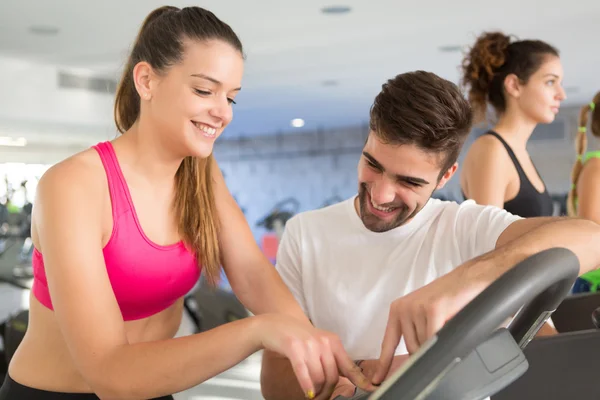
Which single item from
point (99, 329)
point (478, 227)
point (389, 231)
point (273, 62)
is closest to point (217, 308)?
point (389, 231)

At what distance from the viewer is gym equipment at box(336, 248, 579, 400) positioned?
21.6 inches

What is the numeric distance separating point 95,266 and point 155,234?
21cm

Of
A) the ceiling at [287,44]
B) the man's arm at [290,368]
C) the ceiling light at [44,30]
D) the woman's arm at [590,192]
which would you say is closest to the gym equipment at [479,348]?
the man's arm at [290,368]

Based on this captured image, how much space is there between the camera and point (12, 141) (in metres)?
8.52

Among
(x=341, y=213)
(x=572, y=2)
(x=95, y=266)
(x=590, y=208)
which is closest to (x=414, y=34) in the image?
(x=572, y=2)

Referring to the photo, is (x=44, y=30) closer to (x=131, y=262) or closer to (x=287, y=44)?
(x=287, y=44)

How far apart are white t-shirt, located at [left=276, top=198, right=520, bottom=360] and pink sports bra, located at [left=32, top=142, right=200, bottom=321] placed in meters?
0.31

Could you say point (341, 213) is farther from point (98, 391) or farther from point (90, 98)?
point (90, 98)

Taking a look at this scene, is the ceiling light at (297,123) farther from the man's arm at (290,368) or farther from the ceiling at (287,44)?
the man's arm at (290,368)

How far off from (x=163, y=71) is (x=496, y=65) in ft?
4.89

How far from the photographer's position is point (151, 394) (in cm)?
96

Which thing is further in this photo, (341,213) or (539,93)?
(539,93)

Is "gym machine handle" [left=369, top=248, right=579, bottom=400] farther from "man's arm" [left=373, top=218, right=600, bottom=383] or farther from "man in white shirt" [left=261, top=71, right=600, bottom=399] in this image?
"man in white shirt" [left=261, top=71, right=600, bottom=399]

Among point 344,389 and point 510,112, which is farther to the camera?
point 510,112
